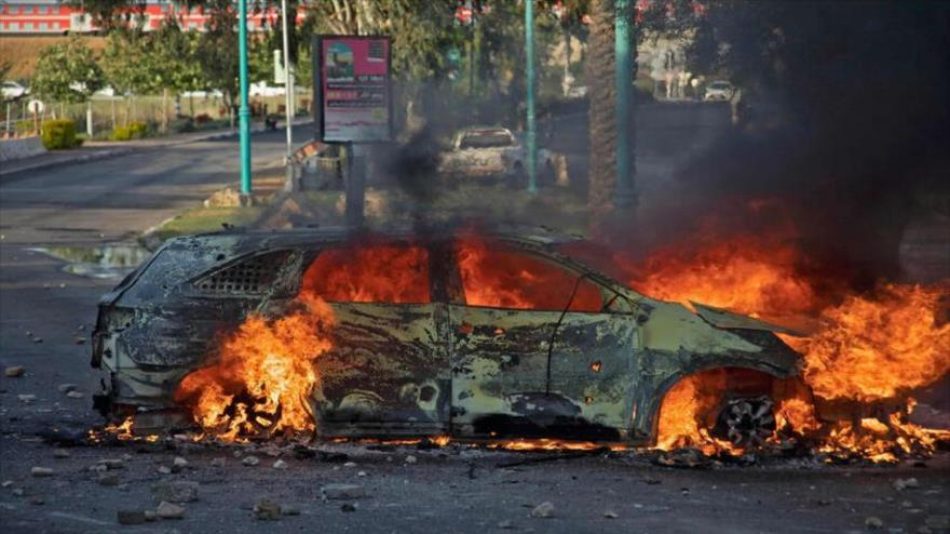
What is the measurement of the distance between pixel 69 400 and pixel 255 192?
26490mm

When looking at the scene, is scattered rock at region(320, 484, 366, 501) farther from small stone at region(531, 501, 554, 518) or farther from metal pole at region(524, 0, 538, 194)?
metal pole at region(524, 0, 538, 194)

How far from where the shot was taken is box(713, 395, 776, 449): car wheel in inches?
402

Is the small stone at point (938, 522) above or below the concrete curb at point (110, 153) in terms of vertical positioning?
above

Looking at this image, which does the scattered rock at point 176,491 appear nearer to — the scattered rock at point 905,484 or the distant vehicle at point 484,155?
the scattered rock at point 905,484

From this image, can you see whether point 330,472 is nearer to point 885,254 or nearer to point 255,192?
point 885,254

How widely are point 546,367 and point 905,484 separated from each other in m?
2.18

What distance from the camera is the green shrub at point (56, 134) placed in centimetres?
6059

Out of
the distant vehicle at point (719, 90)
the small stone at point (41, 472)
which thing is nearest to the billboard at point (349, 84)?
the distant vehicle at point (719, 90)

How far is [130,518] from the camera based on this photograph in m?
8.36

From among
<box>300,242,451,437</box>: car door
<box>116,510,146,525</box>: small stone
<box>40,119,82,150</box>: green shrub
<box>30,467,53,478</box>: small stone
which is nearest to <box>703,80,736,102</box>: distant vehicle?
<box>300,242,451,437</box>: car door

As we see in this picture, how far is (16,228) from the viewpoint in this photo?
30719 mm

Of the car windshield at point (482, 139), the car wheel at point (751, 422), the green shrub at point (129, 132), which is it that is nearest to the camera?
the car wheel at point (751, 422)

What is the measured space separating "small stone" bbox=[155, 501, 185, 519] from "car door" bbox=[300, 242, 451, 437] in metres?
1.91

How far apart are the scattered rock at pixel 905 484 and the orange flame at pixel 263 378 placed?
3.40m
